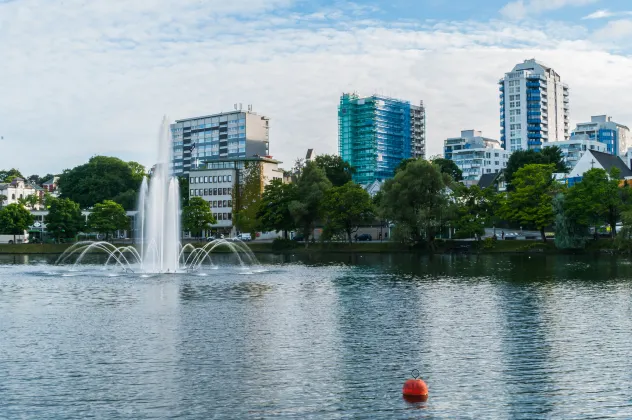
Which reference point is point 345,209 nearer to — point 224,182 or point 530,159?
point 224,182

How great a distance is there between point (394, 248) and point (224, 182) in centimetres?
7082

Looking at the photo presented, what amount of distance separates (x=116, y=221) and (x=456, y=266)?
98.1 metres

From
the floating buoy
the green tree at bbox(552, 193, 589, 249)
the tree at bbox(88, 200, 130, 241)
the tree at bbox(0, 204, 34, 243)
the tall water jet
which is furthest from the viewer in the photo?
the tree at bbox(88, 200, 130, 241)

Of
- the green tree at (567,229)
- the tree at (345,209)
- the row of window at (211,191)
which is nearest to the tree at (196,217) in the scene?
the row of window at (211,191)

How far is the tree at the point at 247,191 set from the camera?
166500mm

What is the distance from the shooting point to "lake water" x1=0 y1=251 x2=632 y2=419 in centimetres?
2311

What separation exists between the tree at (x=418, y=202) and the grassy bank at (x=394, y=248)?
5645 mm

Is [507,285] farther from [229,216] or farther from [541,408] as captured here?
[229,216]

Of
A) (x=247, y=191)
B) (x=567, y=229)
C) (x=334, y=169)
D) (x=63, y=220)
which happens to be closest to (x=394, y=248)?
(x=567, y=229)

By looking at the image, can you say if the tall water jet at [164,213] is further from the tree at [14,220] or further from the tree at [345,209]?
the tree at [14,220]

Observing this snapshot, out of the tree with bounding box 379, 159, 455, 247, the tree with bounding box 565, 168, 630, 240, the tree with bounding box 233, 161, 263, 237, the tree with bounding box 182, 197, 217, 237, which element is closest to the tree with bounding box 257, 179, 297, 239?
the tree with bounding box 233, 161, 263, 237

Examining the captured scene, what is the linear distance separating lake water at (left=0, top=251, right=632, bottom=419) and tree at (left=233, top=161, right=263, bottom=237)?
351 feet

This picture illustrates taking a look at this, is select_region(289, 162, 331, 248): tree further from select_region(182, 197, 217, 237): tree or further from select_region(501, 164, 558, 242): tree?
select_region(501, 164, 558, 242): tree

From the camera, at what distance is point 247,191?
179000 millimetres
